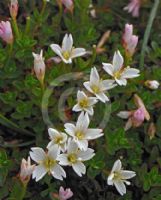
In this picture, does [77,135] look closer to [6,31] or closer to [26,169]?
[26,169]

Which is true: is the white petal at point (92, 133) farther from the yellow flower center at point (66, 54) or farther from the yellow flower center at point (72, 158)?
the yellow flower center at point (66, 54)

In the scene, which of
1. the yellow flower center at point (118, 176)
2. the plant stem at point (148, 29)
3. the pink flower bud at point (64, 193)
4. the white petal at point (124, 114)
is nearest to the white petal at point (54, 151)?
the pink flower bud at point (64, 193)

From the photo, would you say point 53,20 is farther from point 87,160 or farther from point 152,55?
point 87,160

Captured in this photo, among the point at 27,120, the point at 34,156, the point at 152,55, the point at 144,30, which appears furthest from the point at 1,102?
the point at 144,30

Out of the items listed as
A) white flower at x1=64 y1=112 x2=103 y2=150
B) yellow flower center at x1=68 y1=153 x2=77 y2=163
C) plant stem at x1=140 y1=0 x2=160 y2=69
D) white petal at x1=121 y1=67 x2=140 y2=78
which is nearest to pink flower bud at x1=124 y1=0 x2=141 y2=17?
plant stem at x1=140 y1=0 x2=160 y2=69

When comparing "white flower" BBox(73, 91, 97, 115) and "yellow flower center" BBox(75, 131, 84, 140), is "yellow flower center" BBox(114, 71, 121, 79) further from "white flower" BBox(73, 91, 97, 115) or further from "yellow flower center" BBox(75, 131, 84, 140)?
"yellow flower center" BBox(75, 131, 84, 140)

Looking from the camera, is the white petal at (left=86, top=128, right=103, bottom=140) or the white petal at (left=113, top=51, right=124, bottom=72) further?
the white petal at (left=113, top=51, right=124, bottom=72)

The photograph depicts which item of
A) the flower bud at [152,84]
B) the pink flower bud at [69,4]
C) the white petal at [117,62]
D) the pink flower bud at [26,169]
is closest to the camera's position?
the pink flower bud at [26,169]

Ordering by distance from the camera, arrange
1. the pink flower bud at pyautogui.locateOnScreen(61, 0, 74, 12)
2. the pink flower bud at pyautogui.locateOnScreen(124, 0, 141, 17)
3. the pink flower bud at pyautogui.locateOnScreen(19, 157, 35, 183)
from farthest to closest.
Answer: the pink flower bud at pyautogui.locateOnScreen(124, 0, 141, 17), the pink flower bud at pyautogui.locateOnScreen(61, 0, 74, 12), the pink flower bud at pyautogui.locateOnScreen(19, 157, 35, 183)

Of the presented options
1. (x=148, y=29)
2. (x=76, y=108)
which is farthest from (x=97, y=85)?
(x=148, y=29)
